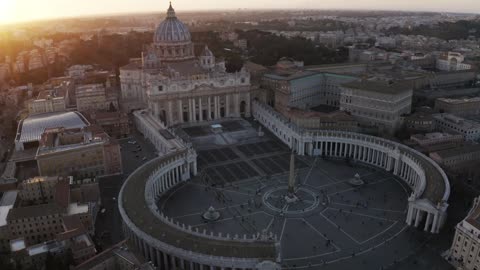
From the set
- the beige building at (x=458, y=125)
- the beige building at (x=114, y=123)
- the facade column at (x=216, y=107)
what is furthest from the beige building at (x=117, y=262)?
the beige building at (x=458, y=125)

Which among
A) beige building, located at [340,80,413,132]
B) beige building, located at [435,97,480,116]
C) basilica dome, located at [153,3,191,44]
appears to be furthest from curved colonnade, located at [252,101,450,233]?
basilica dome, located at [153,3,191,44]

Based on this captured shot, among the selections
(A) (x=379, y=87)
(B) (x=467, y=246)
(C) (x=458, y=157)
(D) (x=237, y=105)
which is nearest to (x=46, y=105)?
(D) (x=237, y=105)

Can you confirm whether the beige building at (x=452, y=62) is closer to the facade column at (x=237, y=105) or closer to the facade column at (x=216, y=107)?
the facade column at (x=237, y=105)

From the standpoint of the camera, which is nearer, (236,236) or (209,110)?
(236,236)

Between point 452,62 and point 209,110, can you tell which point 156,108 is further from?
point 452,62

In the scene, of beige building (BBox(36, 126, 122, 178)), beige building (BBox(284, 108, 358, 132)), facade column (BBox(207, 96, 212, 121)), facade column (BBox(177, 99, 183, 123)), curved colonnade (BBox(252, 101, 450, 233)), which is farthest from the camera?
facade column (BBox(207, 96, 212, 121))

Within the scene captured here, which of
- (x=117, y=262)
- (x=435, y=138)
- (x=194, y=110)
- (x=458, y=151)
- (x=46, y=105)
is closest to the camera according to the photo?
(x=117, y=262)

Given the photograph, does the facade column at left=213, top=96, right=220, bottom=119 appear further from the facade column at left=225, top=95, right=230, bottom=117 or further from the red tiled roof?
the red tiled roof
